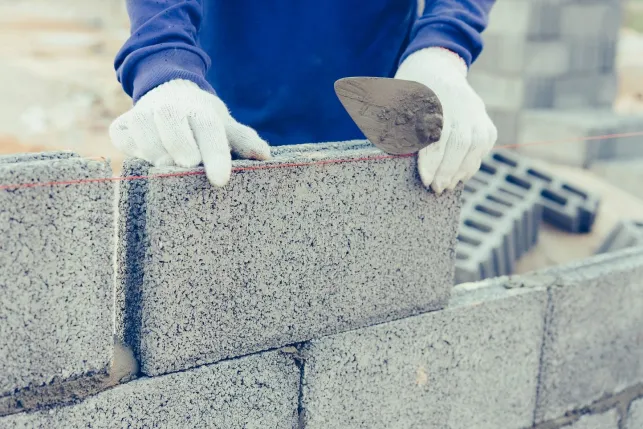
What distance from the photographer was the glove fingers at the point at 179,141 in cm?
163

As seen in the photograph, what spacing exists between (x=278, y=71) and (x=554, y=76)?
14.7ft

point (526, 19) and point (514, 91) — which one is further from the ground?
point (526, 19)

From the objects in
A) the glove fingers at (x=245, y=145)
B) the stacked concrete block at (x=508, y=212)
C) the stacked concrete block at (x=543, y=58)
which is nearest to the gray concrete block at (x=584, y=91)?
the stacked concrete block at (x=543, y=58)

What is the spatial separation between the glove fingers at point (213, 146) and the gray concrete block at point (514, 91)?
495cm

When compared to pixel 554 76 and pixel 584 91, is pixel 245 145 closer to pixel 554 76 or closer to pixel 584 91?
pixel 554 76

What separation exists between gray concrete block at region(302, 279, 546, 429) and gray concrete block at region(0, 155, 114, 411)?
60cm

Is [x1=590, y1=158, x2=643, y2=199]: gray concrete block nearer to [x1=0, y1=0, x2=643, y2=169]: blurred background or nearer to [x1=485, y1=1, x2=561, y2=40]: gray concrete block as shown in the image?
[x1=0, y1=0, x2=643, y2=169]: blurred background

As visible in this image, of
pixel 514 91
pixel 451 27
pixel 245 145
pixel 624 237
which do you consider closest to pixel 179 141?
pixel 245 145

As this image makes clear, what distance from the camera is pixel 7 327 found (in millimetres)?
1496

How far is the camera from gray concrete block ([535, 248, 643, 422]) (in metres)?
2.49

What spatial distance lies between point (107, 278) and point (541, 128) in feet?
16.9

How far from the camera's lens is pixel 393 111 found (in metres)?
1.88

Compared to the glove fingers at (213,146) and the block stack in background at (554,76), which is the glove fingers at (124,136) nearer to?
the glove fingers at (213,146)

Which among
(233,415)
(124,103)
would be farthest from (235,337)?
(124,103)
